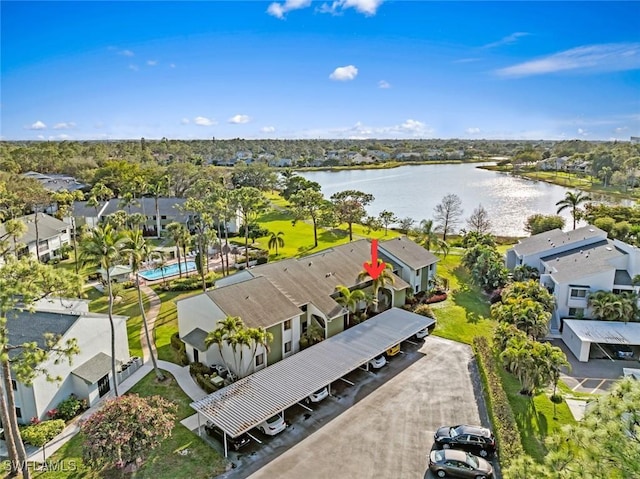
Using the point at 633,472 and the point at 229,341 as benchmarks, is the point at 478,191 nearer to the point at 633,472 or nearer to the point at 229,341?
the point at 229,341

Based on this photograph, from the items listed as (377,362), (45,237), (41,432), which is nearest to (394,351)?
(377,362)

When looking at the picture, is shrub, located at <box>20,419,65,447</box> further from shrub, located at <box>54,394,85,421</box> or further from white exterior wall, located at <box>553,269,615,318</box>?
white exterior wall, located at <box>553,269,615,318</box>

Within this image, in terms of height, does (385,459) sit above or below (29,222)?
below

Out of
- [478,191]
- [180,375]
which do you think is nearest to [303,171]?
[478,191]

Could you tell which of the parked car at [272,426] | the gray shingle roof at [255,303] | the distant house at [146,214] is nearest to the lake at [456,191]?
the distant house at [146,214]

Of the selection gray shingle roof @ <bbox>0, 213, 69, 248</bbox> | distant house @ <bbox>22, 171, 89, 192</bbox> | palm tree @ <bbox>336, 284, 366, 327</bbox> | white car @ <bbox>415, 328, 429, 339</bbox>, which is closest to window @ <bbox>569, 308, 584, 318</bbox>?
white car @ <bbox>415, 328, 429, 339</bbox>

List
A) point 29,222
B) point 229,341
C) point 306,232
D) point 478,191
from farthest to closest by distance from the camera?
point 478,191
point 306,232
point 29,222
point 229,341

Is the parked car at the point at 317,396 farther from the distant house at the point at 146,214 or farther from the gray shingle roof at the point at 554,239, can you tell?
the distant house at the point at 146,214
